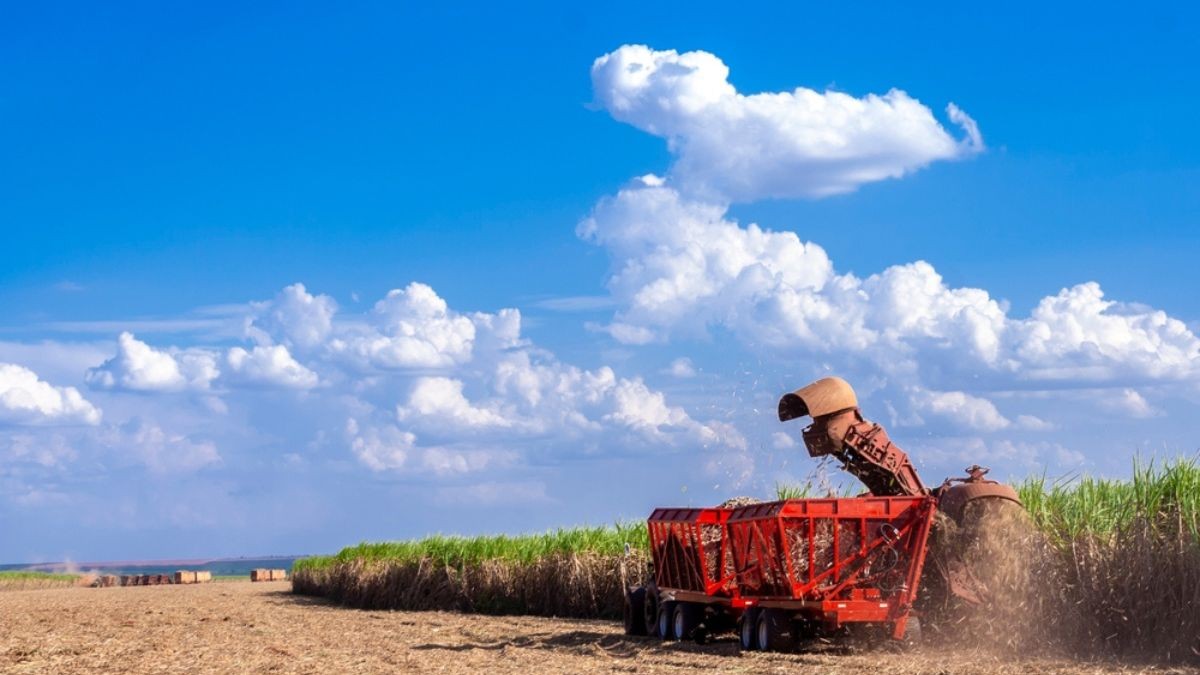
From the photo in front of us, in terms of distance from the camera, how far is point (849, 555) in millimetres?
18609

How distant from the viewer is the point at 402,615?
107ft

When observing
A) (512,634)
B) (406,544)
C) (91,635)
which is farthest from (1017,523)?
(406,544)

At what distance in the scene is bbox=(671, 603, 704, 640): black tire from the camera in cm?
2114

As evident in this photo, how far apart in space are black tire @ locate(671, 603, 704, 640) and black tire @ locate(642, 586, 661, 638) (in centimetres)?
105

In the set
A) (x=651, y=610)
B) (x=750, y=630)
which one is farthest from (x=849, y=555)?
(x=651, y=610)

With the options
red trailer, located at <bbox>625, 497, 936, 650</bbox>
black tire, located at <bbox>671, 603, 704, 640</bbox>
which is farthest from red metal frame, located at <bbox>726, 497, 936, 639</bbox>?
black tire, located at <bbox>671, 603, 704, 640</bbox>

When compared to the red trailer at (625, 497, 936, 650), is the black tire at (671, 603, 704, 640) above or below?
below

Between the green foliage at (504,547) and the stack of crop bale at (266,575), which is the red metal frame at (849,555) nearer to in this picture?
the green foliage at (504,547)

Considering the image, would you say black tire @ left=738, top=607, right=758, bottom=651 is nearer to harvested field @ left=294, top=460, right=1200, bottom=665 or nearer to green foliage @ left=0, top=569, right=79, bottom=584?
harvested field @ left=294, top=460, right=1200, bottom=665

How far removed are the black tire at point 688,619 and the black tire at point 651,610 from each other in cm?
105

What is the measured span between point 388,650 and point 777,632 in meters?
6.32

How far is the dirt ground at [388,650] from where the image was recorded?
57.5 ft

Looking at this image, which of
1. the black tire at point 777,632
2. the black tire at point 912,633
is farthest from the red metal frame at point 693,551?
the black tire at point 912,633

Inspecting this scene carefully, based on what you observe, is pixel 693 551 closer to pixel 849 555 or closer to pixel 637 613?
pixel 637 613
